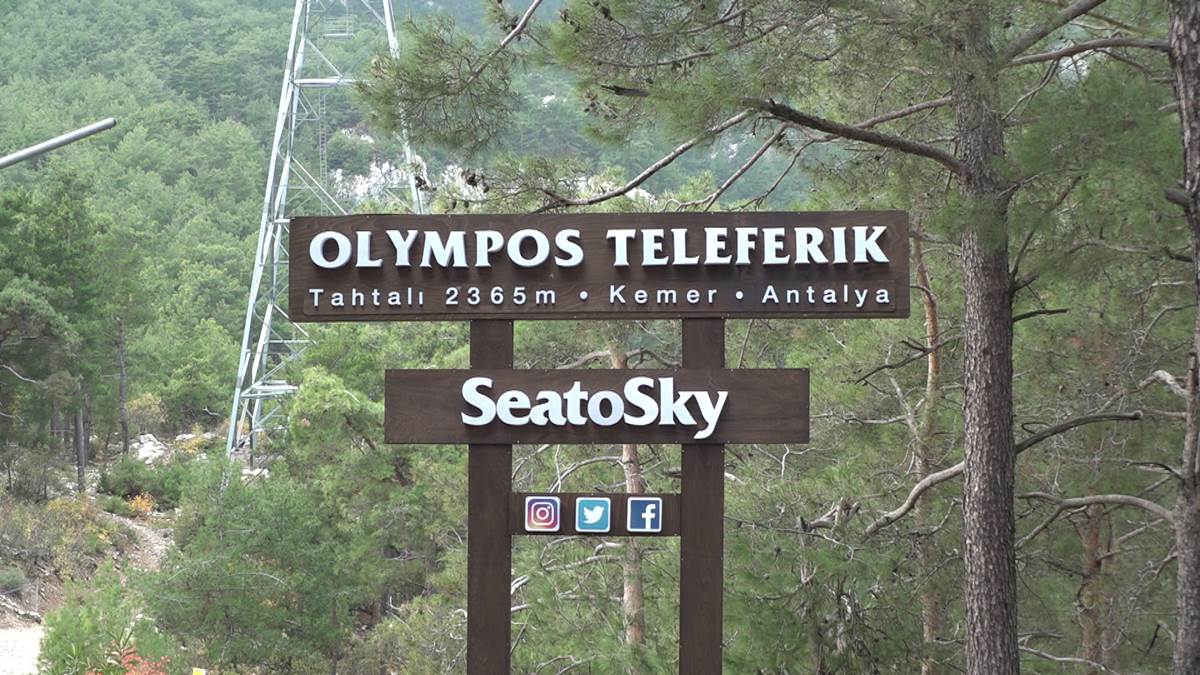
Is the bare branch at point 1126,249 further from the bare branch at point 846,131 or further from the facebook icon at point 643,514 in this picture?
the facebook icon at point 643,514

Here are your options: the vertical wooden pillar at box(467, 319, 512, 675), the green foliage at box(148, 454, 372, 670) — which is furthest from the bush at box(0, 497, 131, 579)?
the vertical wooden pillar at box(467, 319, 512, 675)

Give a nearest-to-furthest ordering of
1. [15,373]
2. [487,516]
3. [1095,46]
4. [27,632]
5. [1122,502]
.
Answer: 1. [487,516]
2. [1095,46]
3. [1122,502]
4. [27,632]
5. [15,373]

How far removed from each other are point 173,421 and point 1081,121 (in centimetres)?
3590

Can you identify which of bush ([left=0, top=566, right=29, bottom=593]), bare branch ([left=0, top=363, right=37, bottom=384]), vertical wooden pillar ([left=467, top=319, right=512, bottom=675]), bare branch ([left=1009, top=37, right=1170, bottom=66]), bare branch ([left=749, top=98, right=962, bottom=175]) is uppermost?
bare branch ([left=1009, top=37, right=1170, bottom=66])

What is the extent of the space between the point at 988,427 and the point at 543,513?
2106 millimetres

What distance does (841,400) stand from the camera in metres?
10.3

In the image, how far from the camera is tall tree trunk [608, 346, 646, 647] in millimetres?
10352

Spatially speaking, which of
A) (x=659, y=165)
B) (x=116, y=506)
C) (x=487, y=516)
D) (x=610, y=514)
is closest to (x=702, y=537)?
(x=610, y=514)

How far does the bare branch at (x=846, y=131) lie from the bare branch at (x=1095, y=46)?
509mm

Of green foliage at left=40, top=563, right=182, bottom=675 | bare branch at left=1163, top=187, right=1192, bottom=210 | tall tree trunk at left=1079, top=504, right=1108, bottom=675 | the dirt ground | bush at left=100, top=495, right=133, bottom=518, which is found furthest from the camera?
bush at left=100, top=495, right=133, bottom=518

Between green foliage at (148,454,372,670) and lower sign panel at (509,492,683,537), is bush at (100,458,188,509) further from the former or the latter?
lower sign panel at (509,492,683,537)

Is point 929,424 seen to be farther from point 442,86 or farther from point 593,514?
point 593,514

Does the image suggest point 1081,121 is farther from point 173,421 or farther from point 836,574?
point 173,421

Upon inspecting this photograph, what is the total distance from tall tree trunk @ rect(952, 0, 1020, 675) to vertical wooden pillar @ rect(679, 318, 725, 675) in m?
1.42
